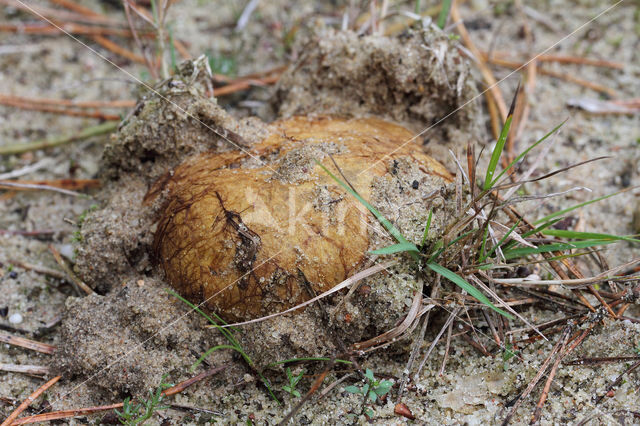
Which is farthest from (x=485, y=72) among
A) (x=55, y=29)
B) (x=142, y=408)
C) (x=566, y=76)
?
(x=55, y=29)

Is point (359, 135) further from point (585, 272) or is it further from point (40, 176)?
point (40, 176)

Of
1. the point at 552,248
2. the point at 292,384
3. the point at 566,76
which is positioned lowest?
the point at 292,384

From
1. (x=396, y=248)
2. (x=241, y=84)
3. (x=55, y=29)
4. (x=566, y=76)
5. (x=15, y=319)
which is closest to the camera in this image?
(x=396, y=248)

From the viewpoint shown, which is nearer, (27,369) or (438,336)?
(438,336)

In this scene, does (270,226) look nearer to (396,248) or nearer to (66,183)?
(396,248)

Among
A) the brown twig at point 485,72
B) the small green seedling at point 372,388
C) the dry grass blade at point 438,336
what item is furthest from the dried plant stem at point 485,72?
the small green seedling at point 372,388

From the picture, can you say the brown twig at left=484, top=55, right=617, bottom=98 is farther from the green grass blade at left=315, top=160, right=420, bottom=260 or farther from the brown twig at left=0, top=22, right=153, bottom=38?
the brown twig at left=0, top=22, right=153, bottom=38

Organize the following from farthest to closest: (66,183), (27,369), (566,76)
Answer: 1. (566,76)
2. (66,183)
3. (27,369)
